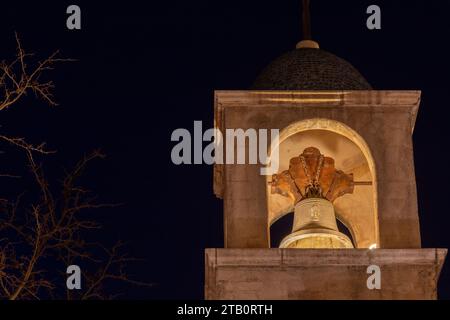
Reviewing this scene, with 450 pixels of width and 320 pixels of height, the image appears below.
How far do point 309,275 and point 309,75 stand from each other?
463 centimetres

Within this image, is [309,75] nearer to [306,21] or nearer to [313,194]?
[313,194]

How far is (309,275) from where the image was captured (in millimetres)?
31969

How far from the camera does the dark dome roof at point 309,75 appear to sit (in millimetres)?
34625

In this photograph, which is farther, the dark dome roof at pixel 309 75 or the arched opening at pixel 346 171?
the arched opening at pixel 346 171

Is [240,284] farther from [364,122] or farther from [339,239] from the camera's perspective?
[364,122]

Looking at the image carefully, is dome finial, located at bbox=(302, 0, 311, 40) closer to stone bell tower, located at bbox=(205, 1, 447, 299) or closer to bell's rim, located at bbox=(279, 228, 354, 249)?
stone bell tower, located at bbox=(205, 1, 447, 299)

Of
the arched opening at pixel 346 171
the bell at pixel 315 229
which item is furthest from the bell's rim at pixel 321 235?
the arched opening at pixel 346 171

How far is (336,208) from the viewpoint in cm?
3706

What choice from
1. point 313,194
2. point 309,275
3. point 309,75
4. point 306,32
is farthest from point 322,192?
point 306,32

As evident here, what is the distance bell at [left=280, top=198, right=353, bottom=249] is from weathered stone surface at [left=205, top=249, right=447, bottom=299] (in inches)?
38.1

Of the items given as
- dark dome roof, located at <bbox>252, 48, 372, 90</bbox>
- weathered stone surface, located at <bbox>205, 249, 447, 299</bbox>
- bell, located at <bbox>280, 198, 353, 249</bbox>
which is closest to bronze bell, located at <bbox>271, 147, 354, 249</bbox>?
bell, located at <bbox>280, 198, 353, 249</bbox>

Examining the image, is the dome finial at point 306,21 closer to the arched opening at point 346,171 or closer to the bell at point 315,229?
the arched opening at point 346,171

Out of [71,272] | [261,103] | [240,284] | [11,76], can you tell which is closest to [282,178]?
[261,103]

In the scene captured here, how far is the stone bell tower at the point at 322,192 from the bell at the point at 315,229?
0.06ft
